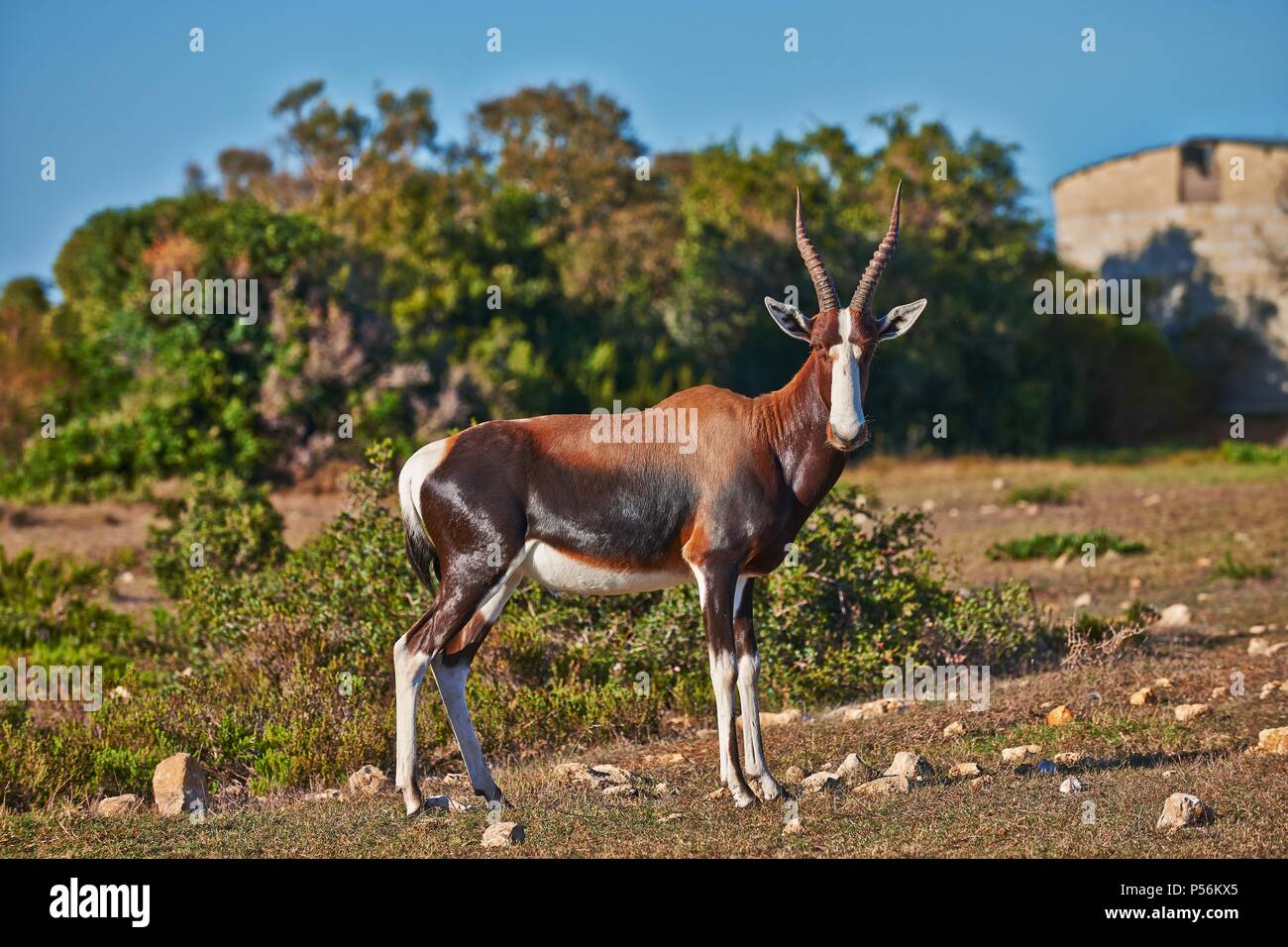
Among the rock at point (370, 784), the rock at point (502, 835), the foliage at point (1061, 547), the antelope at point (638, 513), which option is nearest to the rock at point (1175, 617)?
the foliage at point (1061, 547)

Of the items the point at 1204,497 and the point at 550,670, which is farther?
the point at 1204,497

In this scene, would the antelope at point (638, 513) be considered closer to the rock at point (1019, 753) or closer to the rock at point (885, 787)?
the rock at point (885, 787)

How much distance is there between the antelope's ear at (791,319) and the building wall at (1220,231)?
37.8m

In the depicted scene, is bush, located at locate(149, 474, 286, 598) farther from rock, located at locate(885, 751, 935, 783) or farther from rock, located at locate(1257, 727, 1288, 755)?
rock, located at locate(1257, 727, 1288, 755)

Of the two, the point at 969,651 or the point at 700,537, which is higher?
the point at 700,537

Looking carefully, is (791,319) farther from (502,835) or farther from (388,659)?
(388,659)

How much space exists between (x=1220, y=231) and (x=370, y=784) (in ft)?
132

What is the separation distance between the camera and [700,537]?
727 cm

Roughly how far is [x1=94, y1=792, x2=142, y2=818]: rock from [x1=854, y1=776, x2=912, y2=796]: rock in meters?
4.15

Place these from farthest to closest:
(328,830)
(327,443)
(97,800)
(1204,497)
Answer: (327,443) → (1204,497) → (97,800) → (328,830)

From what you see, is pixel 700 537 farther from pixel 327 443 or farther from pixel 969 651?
pixel 327 443

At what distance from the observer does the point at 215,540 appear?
13109 mm
